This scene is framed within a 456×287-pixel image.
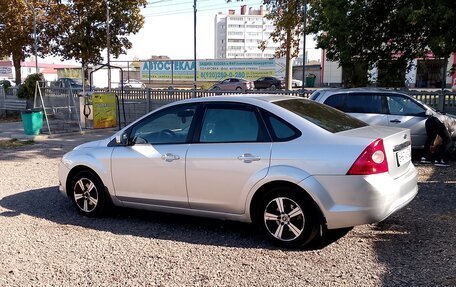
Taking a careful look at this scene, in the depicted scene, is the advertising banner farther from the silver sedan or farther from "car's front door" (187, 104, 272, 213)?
"car's front door" (187, 104, 272, 213)

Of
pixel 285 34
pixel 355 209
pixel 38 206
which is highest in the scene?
pixel 285 34

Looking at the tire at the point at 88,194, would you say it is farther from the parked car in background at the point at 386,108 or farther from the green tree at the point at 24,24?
the green tree at the point at 24,24

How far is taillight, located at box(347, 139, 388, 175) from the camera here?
4.41m

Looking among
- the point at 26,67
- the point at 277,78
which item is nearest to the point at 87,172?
the point at 277,78

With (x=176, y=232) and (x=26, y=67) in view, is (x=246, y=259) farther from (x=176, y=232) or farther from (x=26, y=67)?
(x=26, y=67)

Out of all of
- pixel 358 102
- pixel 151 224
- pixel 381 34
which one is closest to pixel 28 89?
pixel 381 34

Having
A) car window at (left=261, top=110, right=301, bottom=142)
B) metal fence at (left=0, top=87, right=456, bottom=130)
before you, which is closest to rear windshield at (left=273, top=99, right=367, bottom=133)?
car window at (left=261, top=110, right=301, bottom=142)

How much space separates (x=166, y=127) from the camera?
→ 5680mm

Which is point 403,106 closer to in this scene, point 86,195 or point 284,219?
point 284,219

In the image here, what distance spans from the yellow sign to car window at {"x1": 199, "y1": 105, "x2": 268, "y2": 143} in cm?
1183

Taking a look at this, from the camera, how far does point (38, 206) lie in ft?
22.1

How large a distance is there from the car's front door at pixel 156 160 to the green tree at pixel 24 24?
24192 mm

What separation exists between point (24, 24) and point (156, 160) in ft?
84.5

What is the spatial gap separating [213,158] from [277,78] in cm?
4033
